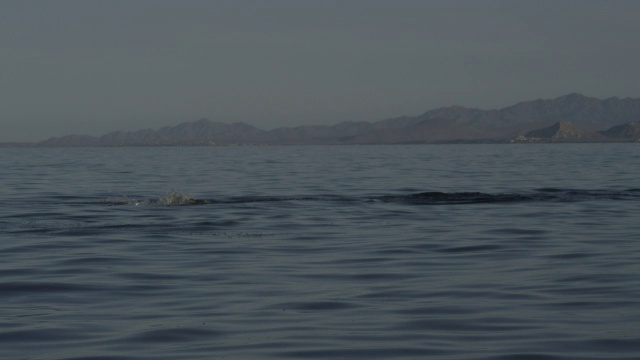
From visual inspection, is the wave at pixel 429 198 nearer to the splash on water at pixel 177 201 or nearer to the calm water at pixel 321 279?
the splash on water at pixel 177 201

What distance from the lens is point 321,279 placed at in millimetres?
16984

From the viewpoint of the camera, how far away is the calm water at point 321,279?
40.3ft

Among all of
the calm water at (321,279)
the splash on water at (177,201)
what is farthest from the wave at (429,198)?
the calm water at (321,279)

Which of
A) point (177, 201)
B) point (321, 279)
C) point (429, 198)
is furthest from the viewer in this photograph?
point (429, 198)

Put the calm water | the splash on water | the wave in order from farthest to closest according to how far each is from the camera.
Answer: the wave, the splash on water, the calm water

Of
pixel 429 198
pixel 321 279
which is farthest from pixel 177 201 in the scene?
pixel 321 279

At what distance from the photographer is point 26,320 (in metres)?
13.7

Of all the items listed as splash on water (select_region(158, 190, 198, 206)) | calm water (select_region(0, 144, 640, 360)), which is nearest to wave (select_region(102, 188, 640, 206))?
splash on water (select_region(158, 190, 198, 206))

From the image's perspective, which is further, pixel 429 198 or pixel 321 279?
pixel 429 198

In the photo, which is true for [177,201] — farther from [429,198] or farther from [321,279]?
[321,279]

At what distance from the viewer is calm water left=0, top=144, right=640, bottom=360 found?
12281mm

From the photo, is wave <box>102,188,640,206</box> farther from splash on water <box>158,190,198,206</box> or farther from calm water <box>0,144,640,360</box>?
calm water <box>0,144,640,360</box>

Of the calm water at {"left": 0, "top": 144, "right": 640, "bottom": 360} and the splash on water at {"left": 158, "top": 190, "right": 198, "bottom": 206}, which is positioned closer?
the calm water at {"left": 0, "top": 144, "right": 640, "bottom": 360}

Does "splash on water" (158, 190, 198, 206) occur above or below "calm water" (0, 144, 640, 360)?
A: above
